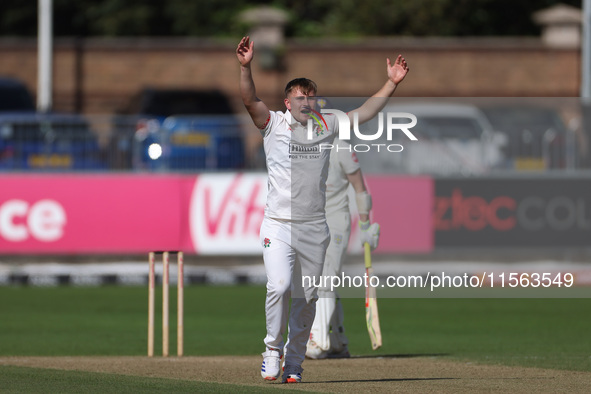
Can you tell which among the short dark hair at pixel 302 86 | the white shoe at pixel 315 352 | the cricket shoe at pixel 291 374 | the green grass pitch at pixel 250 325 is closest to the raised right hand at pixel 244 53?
the short dark hair at pixel 302 86

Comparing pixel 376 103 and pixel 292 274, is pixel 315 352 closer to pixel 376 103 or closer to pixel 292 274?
pixel 292 274

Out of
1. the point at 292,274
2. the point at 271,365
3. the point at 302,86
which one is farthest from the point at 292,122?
the point at 271,365

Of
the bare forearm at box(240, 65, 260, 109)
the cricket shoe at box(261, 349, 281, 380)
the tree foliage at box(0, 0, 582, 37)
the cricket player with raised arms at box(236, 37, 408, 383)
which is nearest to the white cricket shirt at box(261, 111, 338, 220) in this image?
the cricket player with raised arms at box(236, 37, 408, 383)

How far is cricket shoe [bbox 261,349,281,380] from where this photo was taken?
10.0 m

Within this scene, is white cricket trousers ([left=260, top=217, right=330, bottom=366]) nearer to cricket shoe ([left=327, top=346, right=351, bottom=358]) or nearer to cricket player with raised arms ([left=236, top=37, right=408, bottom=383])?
cricket player with raised arms ([left=236, top=37, right=408, bottom=383])

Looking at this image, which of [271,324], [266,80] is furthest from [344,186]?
[266,80]

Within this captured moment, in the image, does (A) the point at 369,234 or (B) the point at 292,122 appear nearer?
(B) the point at 292,122

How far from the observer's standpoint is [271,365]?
10.0 meters

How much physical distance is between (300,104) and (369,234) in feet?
8.40

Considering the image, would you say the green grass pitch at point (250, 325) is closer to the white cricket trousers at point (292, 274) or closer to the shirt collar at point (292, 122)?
the white cricket trousers at point (292, 274)

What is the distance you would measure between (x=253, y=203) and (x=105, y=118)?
3244 mm

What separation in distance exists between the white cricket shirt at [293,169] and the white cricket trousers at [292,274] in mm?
90

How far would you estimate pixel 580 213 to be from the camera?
72.0 ft

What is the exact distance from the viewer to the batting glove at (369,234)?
12.3 metres
